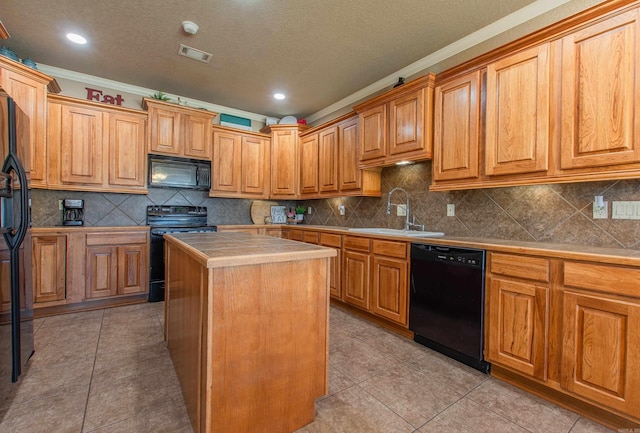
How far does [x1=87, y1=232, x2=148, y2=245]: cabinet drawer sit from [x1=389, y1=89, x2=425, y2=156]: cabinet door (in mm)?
3100

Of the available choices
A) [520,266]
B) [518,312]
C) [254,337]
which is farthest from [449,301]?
[254,337]

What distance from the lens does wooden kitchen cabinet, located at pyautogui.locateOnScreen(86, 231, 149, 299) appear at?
3234mm

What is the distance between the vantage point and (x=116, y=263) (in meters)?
3.36

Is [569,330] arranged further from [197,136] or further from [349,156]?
[197,136]

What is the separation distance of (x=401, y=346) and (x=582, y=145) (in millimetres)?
1929

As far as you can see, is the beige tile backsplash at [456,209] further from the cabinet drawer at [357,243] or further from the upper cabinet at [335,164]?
the cabinet drawer at [357,243]

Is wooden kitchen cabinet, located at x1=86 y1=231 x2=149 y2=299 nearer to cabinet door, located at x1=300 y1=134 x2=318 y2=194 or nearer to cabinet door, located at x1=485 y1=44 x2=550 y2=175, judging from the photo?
cabinet door, located at x1=300 y1=134 x2=318 y2=194

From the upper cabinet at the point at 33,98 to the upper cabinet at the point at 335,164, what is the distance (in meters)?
3.06

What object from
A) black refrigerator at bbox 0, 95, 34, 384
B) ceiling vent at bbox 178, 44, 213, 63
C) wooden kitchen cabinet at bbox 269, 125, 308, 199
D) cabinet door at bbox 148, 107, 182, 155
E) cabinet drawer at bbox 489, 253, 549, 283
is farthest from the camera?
wooden kitchen cabinet at bbox 269, 125, 308, 199

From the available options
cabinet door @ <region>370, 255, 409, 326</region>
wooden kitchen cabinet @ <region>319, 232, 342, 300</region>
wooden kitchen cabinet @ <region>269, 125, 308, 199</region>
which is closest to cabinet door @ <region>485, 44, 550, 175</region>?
cabinet door @ <region>370, 255, 409, 326</region>

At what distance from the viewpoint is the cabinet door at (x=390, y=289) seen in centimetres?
261

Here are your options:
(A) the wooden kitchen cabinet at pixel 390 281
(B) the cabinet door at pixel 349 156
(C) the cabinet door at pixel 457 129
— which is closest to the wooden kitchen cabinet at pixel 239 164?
(B) the cabinet door at pixel 349 156

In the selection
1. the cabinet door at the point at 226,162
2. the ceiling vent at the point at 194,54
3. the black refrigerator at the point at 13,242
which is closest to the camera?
the black refrigerator at the point at 13,242

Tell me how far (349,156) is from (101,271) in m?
3.21
